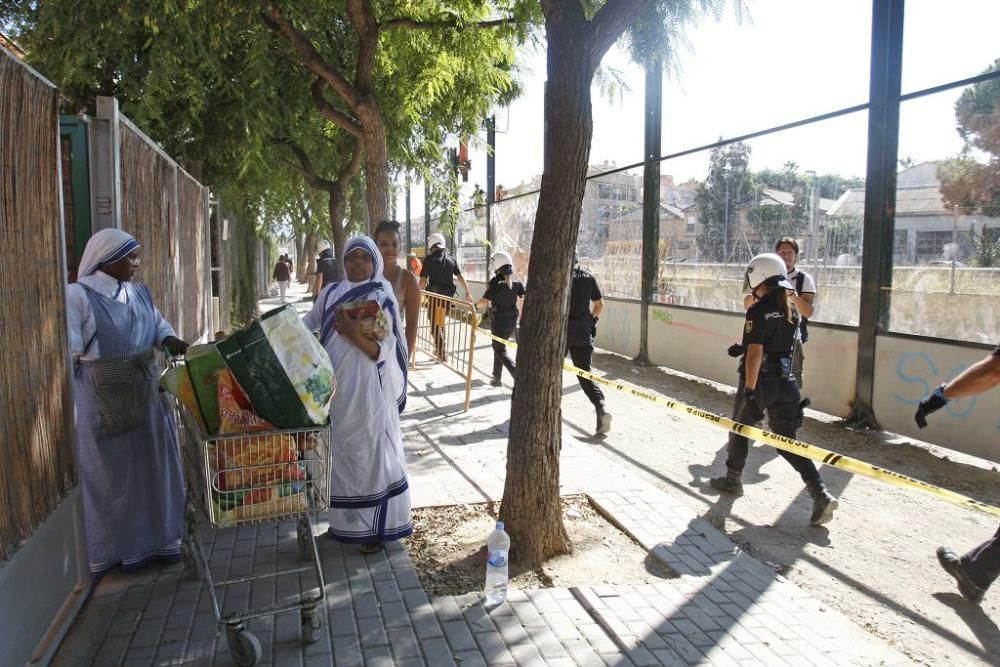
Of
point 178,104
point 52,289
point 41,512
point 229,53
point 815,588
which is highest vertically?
point 229,53

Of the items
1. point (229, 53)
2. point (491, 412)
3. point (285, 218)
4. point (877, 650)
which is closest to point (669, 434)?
point (491, 412)

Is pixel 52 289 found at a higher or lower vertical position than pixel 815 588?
higher

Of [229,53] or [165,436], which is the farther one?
[229,53]

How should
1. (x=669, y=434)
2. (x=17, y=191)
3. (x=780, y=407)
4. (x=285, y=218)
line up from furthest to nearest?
1. (x=285, y=218)
2. (x=669, y=434)
3. (x=780, y=407)
4. (x=17, y=191)

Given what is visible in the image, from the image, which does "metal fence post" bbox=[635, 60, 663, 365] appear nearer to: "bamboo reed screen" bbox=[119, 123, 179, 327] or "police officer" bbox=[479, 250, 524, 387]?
"police officer" bbox=[479, 250, 524, 387]

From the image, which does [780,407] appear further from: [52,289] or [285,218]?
[285,218]

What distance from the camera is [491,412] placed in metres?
8.40

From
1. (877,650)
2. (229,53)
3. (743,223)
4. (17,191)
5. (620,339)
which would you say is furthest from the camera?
(620,339)

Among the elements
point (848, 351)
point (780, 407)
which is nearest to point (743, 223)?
point (848, 351)

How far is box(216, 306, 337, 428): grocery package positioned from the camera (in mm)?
3105

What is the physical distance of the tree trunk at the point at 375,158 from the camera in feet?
28.5

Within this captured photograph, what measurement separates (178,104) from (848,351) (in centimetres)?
872

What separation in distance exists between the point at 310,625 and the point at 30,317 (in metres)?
1.79

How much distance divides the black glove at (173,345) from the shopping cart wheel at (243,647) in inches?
62.2
